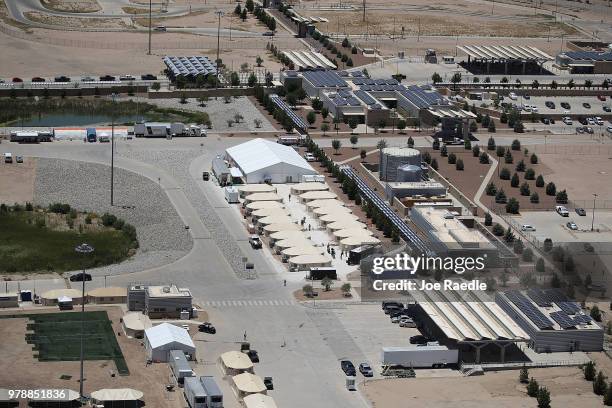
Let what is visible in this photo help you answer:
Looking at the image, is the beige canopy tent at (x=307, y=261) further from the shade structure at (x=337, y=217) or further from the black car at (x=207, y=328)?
the black car at (x=207, y=328)

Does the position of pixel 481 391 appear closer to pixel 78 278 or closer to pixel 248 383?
pixel 248 383

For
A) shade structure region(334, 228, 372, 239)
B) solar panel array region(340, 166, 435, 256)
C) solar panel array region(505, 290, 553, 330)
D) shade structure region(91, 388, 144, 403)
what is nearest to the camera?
shade structure region(91, 388, 144, 403)

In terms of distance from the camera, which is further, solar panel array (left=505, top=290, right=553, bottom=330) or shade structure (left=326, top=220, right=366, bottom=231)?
shade structure (left=326, top=220, right=366, bottom=231)

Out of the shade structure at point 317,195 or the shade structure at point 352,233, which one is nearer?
the shade structure at point 352,233

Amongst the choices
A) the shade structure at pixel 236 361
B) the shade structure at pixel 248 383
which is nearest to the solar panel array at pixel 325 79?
the shade structure at pixel 236 361

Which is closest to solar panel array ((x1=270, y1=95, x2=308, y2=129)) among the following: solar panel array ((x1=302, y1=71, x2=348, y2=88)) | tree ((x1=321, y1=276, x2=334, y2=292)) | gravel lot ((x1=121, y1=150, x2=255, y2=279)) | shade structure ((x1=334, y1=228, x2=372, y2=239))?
solar panel array ((x1=302, y1=71, x2=348, y2=88))

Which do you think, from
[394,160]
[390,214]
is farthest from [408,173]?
[390,214]

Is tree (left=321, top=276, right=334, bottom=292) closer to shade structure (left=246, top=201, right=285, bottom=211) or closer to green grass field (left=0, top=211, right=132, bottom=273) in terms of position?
green grass field (left=0, top=211, right=132, bottom=273)
